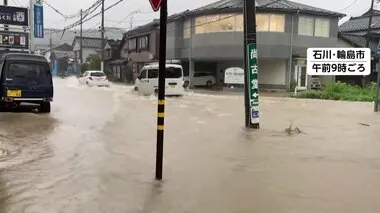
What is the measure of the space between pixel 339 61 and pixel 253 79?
37.6 feet

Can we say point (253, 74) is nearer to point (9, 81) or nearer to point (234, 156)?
point (234, 156)

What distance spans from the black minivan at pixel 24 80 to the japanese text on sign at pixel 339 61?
12461mm

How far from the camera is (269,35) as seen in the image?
110ft

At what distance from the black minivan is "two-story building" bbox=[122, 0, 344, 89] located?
765 inches

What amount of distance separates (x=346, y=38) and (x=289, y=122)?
85.7ft

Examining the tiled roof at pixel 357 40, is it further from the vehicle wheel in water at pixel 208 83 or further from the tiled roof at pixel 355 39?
the vehicle wheel in water at pixel 208 83

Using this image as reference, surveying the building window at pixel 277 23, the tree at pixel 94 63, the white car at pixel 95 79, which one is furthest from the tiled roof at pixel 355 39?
the tree at pixel 94 63

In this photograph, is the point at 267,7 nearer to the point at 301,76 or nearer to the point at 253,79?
the point at 301,76

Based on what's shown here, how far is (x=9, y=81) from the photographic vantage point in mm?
A: 14547

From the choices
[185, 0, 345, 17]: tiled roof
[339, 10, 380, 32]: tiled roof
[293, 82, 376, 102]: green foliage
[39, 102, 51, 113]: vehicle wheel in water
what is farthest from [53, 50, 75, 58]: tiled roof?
[39, 102, 51, 113]: vehicle wheel in water

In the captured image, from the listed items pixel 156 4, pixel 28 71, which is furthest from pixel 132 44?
pixel 156 4

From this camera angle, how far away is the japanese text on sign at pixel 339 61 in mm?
22094

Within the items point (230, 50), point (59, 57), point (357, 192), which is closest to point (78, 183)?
Result: point (357, 192)

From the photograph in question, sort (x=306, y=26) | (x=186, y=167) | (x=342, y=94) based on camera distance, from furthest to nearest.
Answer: (x=306, y=26) → (x=342, y=94) → (x=186, y=167)
